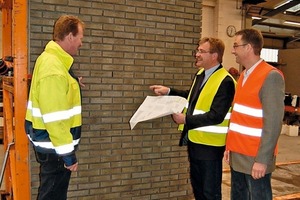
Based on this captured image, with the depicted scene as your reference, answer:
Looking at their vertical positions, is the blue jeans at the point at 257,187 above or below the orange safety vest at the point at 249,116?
below

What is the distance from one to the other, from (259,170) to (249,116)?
1.28ft

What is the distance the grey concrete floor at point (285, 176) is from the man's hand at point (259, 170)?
2161mm

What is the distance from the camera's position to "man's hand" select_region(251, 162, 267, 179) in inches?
88.7

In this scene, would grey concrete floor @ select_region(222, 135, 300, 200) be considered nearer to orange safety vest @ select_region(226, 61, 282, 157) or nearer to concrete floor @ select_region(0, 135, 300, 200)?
concrete floor @ select_region(0, 135, 300, 200)

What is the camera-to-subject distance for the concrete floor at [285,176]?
4559 mm

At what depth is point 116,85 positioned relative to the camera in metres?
3.63

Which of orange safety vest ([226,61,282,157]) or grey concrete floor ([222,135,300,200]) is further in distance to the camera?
grey concrete floor ([222,135,300,200])

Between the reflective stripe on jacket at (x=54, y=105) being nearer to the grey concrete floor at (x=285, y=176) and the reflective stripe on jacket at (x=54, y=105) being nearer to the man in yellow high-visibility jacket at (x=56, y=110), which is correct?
the man in yellow high-visibility jacket at (x=56, y=110)

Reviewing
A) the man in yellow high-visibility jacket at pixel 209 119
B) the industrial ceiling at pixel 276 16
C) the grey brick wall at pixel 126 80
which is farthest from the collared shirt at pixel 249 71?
the industrial ceiling at pixel 276 16

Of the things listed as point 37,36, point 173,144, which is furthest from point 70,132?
point 173,144

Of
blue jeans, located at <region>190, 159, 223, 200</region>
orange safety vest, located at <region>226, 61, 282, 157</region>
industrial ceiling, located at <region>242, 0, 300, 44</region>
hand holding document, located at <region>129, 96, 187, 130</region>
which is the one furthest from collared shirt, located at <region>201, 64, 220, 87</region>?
industrial ceiling, located at <region>242, 0, 300, 44</region>

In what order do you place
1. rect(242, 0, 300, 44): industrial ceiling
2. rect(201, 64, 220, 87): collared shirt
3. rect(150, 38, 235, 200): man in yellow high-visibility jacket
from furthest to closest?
rect(242, 0, 300, 44): industrial ceiling, rect(201, 64, 220, 87): collared shirt, rect(150, 38, 235, 200): man in yellow high-visibility jacket

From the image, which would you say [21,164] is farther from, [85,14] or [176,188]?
[176,188]

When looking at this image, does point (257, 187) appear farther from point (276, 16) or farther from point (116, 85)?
point (276, 16)
